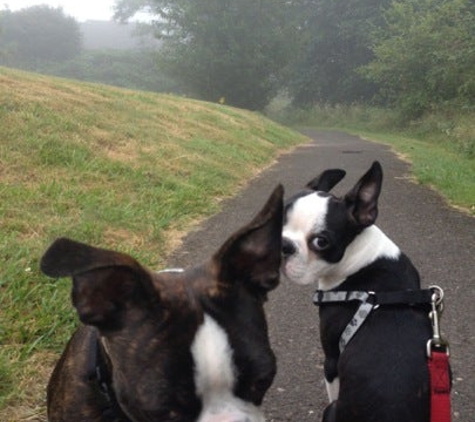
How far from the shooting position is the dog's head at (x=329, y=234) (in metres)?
3.21

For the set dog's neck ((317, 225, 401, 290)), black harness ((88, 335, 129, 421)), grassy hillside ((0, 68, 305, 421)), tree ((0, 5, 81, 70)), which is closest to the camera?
black harness ((88, 335, 129, 421))

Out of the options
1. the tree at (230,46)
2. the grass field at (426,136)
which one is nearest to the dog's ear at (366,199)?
the grass field at (426,136)

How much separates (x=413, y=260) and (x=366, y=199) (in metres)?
2.68

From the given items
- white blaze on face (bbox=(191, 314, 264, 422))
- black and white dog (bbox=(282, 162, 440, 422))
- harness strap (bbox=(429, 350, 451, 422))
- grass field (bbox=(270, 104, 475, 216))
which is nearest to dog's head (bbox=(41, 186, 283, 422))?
white blaze on face (bbox=(191, 314, 264, 422))

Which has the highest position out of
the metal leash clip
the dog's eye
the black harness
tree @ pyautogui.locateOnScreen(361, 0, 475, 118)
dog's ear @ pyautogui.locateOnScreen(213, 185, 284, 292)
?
tree @ pyautogui.locateOnScreen(361, 0, 475, 118)

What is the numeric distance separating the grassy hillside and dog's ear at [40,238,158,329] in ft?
4.01

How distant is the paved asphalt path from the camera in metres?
3.32

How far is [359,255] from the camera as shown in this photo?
319 cm

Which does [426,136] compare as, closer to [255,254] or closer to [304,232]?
[304,232]

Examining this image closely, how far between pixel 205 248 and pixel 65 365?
3.38 meters

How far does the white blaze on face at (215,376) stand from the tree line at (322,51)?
2350cm

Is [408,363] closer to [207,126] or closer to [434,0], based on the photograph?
[207,126]

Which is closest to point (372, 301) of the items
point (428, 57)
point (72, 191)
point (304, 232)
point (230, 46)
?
point (304, 232)

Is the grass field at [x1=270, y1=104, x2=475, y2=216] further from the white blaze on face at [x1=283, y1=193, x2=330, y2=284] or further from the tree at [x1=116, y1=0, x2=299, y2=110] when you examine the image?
the white blaze on face at [x1=283, y1=193, x2=330, y2=284]
